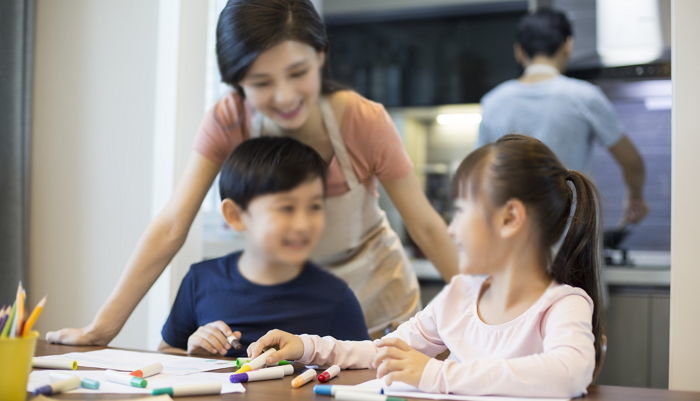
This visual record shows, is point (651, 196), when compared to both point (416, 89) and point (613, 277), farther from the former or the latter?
point (416, 89)

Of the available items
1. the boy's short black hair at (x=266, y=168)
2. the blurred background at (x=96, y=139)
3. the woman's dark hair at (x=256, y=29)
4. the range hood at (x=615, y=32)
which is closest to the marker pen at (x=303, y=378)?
the boy's short black hair at (x=266, y=168)

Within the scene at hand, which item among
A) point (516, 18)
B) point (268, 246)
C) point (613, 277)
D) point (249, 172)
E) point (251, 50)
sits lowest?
point (613, 277)

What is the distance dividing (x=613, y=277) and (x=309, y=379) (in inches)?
66.4

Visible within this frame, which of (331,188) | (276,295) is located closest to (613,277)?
(331,188)

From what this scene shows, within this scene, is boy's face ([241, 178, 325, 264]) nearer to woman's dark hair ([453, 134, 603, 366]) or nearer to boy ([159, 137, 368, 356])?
boy ([159, 137, 368, 356])

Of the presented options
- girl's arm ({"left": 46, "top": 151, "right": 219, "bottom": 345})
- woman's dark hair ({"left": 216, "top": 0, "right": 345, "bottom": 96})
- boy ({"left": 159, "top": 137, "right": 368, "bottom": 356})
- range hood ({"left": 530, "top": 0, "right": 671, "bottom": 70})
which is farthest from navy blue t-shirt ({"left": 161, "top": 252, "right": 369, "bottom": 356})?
range hood ({"left": 530, "top": 0, "right": 671, "bottom": 70})

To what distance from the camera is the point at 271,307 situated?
51.3 inches

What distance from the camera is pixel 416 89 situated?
3449mm

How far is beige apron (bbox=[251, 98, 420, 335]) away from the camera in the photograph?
1.49 m

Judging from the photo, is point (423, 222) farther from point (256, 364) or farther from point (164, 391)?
point (164, 391)

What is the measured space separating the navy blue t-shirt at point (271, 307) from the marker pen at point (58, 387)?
14.9 inches

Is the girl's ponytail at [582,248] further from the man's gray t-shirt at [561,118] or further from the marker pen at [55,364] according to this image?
the man's gray t-shirt at [561,118]

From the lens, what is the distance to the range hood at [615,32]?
259cm

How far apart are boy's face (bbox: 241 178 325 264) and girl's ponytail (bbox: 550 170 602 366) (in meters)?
0.45
